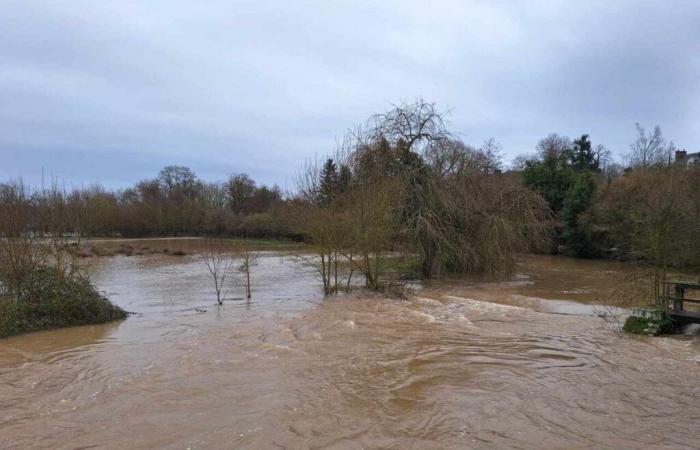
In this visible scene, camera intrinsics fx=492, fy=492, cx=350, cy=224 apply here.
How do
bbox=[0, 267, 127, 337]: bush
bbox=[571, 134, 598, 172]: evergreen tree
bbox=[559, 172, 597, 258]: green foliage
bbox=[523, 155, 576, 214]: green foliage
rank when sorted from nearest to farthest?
bbox=[0, 267, 127, 337]: bush
bbox=[559, 172, 597, 258]: green foliage
bbox=[523, 155, 576, 214]: green foliage
bbox=[571, 134, 598, 172]: evergreen tree

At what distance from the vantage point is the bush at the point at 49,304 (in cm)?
1174

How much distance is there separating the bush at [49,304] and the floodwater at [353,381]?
551mm

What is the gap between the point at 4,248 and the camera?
40.4ft

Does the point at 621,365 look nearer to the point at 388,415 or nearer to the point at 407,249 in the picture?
the point at 388,415

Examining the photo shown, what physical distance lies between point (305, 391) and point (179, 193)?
7332 cm

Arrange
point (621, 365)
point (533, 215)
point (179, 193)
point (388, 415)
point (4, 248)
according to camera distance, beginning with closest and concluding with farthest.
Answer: point (388, 415) → point (621, 365) → point (4, 248) → point (533, 215) → point (179, 193)

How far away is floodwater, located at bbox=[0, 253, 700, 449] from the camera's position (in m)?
5.79

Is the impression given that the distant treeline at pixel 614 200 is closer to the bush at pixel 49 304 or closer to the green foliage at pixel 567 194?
the green foliage at pixel 567 194

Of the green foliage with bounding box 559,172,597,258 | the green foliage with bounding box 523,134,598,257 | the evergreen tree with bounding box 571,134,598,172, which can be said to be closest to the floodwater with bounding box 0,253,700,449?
the green foliage with bounding box 523,134,598,257

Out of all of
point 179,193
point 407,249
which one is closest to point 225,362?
point 407,249

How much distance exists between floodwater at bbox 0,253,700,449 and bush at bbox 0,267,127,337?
551mm

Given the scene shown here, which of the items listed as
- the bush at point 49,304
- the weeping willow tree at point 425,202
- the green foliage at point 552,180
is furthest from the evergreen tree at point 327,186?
the green foliage at point 552,180

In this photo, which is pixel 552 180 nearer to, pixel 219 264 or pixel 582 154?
pixel 582 154

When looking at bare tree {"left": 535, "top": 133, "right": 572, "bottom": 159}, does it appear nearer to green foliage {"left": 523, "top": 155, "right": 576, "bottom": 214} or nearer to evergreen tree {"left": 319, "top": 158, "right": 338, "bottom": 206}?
green foliage {"left": 523, "top": 155, "right": 576, "bottom": 214}
